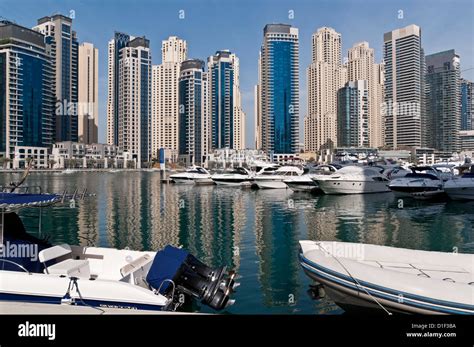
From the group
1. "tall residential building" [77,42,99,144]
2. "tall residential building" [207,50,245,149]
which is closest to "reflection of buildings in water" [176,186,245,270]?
"tall residential building" [207,50,245,149]

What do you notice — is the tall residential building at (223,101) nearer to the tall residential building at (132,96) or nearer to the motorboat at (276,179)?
the tall residential building at (132,96)

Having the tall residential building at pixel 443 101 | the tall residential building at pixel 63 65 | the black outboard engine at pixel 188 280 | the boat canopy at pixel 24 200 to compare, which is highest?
the tall residential building at pixel 63 65

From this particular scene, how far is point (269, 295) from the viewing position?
989 centimetres

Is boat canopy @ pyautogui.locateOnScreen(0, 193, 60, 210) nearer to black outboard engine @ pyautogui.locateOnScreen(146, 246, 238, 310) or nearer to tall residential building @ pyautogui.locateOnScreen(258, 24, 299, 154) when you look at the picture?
black outboard engine @ pyautogui.locateOnScreen(146, 246, 238, 310)

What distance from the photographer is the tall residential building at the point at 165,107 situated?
186 meters

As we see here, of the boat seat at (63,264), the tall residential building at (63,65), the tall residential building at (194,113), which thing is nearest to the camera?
the boat seat at (63,264)

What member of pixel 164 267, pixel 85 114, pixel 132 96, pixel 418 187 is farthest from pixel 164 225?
pixel 85 114

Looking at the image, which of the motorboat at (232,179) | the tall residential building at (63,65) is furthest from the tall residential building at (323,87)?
the motorboat at (232,179)

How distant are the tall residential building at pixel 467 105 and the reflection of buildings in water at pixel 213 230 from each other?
114 m

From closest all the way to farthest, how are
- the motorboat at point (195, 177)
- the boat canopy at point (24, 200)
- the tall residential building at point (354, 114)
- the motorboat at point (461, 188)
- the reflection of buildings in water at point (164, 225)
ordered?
the boat canopy at point (24, 200) → the reflection of buildings in water at point (164, 225) → the motorboat at point (461, 188) → the motorboat at point (195, 177) → the tall residential building at point (354, 114)

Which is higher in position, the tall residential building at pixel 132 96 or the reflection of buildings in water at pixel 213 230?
the tall residential building at pixel 132 96

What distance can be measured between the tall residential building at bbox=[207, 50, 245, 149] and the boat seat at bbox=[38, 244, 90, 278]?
178481 millimetres

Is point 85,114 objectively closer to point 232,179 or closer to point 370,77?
point 370,77

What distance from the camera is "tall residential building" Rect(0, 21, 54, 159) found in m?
140
